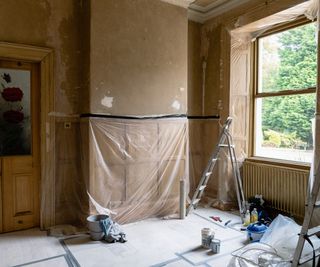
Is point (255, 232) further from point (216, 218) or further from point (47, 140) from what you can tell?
point (47, 140)

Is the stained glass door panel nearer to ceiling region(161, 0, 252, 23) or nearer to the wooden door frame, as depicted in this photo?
the wooden door frame

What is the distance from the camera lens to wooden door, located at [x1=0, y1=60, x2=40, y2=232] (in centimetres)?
333

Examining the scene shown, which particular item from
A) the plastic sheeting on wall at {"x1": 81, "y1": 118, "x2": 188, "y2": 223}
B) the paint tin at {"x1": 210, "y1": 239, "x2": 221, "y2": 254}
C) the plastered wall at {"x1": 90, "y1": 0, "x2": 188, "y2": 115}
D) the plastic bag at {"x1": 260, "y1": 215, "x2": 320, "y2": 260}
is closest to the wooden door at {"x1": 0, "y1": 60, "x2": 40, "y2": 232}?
the plastic sheeting on wall at {"x1": 81, "y1": 118, "x2": 188, "y2": 223}

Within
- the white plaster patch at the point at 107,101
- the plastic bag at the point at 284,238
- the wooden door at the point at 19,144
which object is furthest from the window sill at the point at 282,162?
the wooden door at the point at 19,144

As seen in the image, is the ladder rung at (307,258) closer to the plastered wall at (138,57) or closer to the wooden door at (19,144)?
the plastered wall at (138,57)

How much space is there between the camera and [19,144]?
343cm

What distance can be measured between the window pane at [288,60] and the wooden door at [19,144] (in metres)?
3.30

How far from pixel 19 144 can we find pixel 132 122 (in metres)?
1.42

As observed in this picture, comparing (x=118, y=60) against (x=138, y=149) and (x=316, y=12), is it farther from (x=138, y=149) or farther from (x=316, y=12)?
(x=316, y=12)

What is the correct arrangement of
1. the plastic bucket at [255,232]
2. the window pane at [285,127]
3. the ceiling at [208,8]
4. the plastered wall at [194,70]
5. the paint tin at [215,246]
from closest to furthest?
the paint tin at [215,246]
the plastic bucket at [255,232]
the window pane at [285,127]
the ceiling at [208,8]
the plastered wall at [194,70]

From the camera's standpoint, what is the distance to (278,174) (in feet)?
12.8

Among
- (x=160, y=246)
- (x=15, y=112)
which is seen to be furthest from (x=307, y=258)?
(x=15, y=112)

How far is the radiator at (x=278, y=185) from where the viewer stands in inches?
144

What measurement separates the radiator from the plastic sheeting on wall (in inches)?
40.1
